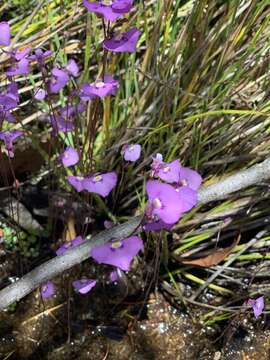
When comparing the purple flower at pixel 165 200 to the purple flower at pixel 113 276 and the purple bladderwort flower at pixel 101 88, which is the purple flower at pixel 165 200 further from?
the purple flower at pixel 113 276

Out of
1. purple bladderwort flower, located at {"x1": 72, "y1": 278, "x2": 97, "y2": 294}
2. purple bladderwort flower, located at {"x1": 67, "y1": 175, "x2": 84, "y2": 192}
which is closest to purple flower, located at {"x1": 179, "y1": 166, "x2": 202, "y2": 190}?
purple bladderwort flower, located at {"x1": 67, "y1": 175, "x2": 84, "y2": 192}

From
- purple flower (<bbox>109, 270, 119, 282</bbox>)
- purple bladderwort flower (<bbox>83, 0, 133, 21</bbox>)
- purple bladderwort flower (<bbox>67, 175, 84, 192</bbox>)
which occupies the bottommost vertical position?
purple flower (<bbox>109, 270, 119, 282</bbox>)

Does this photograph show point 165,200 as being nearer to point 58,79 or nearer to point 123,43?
point 123,43

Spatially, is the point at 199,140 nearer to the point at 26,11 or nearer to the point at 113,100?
the point at 113,100

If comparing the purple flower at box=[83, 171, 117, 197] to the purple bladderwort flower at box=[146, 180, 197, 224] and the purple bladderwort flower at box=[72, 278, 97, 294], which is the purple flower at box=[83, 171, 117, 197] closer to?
the purple bladderwort flower at box=[72, 278, 97, 294]

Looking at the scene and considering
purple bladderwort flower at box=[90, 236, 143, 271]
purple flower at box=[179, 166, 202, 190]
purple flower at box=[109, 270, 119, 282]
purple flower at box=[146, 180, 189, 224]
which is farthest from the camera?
purple flower at box=[109, 270, 119, 282]

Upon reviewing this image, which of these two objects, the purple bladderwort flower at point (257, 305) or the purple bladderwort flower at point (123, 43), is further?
the purple bladderwort flower at point (257, 305)

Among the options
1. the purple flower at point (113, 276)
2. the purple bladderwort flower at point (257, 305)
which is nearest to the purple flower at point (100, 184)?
the purple flower at point (113, 276)
